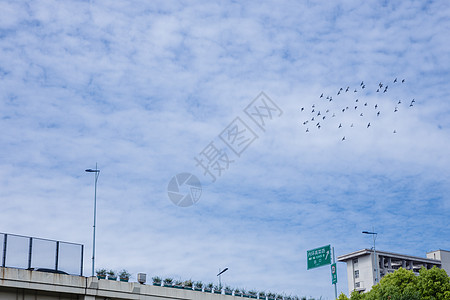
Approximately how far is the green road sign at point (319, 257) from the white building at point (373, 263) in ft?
245

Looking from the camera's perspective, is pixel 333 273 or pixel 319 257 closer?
pixel 319 257

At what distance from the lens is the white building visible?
4956 inches

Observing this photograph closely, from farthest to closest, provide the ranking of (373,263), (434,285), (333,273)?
(373,263) < (434,285) < (333,273)

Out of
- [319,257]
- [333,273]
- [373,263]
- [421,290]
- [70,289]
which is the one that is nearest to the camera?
[70,289]

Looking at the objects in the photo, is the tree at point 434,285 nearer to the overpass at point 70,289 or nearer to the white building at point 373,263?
the overpass at point 70,289

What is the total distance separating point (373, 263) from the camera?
125 metres

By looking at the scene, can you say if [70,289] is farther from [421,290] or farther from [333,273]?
[421,290]

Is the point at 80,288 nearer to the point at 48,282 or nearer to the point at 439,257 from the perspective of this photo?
the point at 48,282

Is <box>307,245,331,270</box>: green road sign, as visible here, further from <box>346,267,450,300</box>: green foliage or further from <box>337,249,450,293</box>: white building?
<box>337,249,450,293</box>: white building

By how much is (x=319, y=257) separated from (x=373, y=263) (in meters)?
77.2

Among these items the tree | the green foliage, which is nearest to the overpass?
the green foliage

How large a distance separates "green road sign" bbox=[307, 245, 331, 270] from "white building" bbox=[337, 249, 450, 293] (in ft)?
245

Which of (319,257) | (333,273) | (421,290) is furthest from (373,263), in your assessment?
(319,257)

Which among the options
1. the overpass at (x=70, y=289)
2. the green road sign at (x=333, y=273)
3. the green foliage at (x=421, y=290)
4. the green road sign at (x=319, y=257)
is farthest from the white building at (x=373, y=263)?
the overpass at (x=70, y=289)
